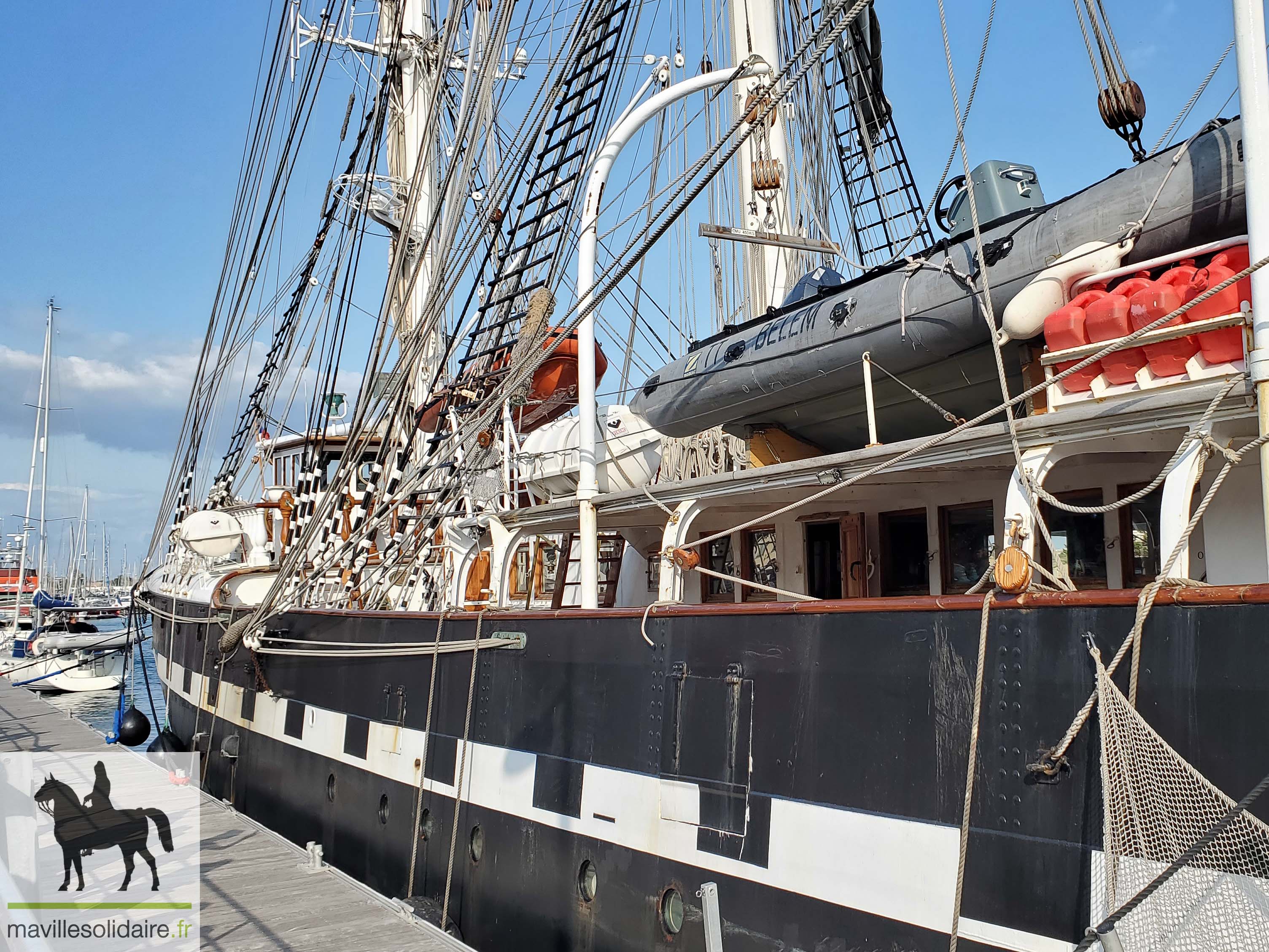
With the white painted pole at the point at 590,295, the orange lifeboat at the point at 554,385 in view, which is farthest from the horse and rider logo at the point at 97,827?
the orange lifeboat at the point at 554,385

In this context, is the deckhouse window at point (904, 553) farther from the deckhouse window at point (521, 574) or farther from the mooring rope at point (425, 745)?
the deckhouse window at point (521, 574)

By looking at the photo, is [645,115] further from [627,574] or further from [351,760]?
A: [351,760]

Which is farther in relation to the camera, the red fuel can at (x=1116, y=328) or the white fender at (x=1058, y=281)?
the white fender at (x=1058, y=281)

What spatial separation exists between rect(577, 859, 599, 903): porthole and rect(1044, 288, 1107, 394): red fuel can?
13.6 feet

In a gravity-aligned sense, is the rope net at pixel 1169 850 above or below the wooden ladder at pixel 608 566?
below

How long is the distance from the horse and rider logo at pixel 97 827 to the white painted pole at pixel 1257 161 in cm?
710

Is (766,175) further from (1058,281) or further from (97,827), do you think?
(97,827)

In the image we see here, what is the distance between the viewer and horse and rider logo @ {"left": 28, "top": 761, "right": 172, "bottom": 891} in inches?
274

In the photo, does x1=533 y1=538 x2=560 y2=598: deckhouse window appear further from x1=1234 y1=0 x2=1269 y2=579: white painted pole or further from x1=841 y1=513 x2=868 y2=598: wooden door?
x1=1234 y1=0 x2=1269 y2=579: white painted pole

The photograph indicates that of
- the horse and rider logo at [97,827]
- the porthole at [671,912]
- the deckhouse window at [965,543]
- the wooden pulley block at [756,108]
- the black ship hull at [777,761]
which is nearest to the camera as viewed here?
the black ship hull at [777,761]

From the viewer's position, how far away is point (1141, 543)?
5.61 m

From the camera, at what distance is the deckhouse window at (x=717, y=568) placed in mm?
8305

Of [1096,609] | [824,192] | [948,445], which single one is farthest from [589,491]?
[824,192]

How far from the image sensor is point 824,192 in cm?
1409
